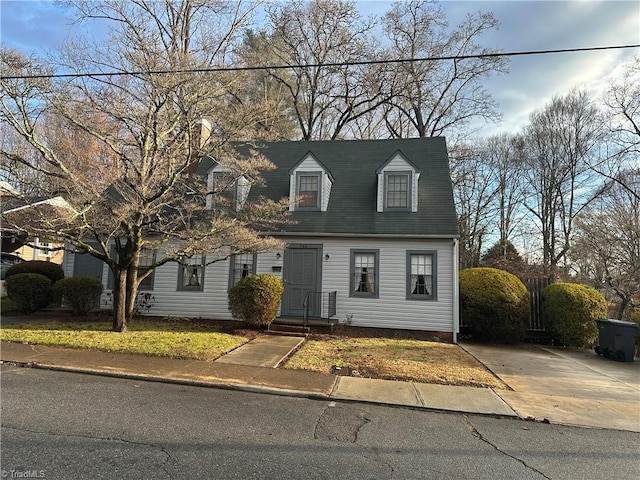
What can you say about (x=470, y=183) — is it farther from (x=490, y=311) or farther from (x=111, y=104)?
(x=111, y=104)

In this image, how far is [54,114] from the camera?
30.9 ft

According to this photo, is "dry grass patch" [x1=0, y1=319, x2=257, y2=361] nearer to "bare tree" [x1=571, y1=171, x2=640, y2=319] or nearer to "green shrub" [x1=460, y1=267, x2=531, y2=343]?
"green shrub" [x1=460, y1=267, x2=531, y2=343]

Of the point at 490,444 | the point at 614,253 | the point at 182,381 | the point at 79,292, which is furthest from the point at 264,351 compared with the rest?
the point at 614,253

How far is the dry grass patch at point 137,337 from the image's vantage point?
27.5 feet

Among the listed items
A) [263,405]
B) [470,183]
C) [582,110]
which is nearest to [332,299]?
Result: [263,405]

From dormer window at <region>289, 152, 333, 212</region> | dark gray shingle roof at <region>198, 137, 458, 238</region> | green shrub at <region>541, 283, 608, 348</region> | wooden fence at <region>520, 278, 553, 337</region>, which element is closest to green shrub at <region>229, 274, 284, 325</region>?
dark gray shingle roof at <region>198, 137, 458, 238</region>

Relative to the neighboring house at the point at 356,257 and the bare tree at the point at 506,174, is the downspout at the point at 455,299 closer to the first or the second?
the neighboring house at the point at 356,257

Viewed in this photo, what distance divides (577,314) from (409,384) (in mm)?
7778

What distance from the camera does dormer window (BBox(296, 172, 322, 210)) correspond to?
46.2 ft

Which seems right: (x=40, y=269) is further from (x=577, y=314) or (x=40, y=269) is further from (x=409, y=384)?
(x=577, y=314)

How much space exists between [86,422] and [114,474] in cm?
148

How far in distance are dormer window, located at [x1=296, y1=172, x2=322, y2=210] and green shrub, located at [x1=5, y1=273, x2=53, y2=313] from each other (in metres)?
9.59

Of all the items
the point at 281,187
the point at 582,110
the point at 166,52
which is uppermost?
the point at 582,110

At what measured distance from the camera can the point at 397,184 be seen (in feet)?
44.7
